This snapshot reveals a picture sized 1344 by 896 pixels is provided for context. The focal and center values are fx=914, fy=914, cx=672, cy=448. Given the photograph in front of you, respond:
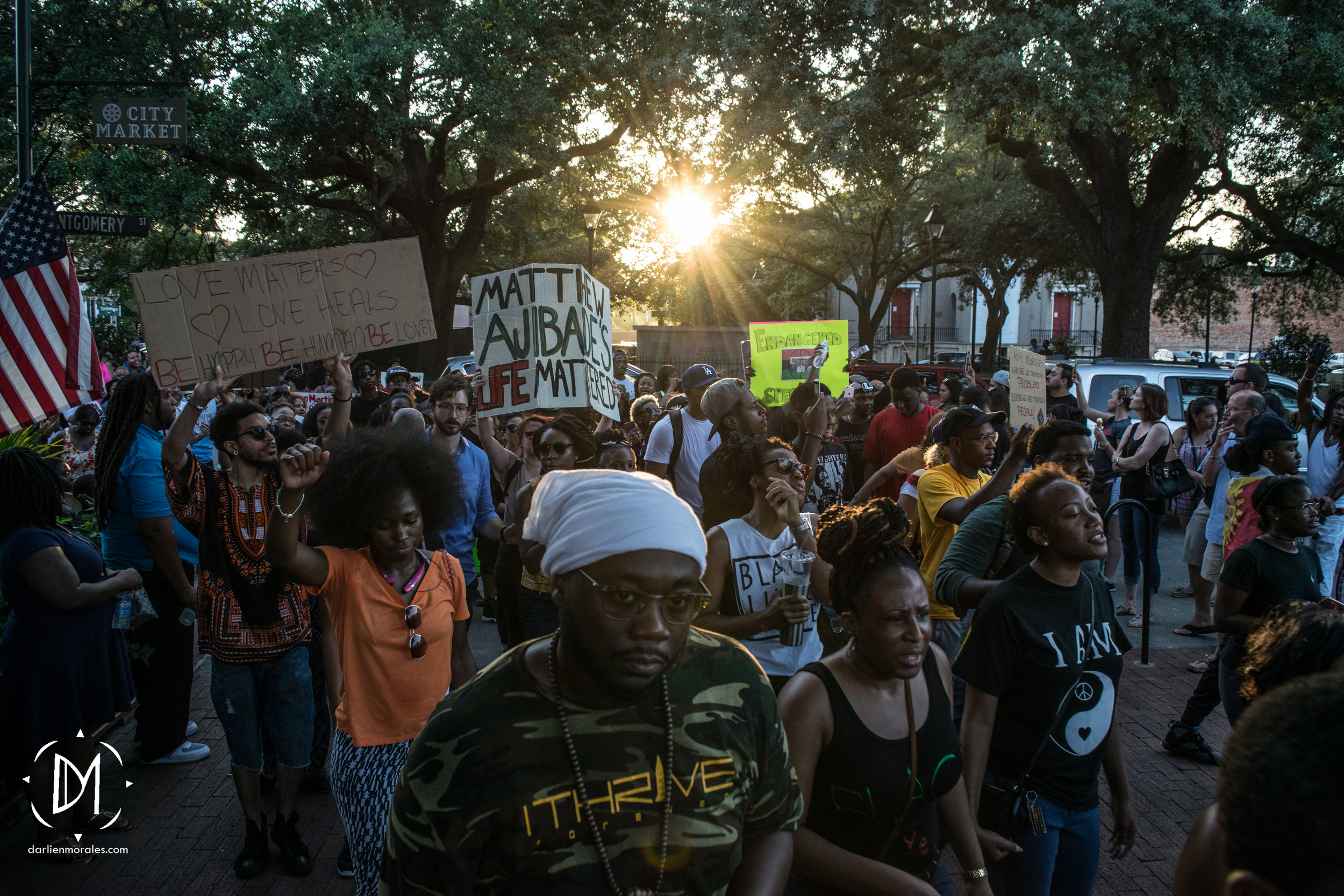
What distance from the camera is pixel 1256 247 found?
25.0m

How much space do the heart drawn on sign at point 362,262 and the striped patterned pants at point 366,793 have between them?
2.78 meters

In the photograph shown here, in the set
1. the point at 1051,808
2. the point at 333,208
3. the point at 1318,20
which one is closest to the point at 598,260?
the point at 333,208

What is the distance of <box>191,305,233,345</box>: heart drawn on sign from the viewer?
4812mm

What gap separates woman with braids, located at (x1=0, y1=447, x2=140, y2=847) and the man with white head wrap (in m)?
3.09

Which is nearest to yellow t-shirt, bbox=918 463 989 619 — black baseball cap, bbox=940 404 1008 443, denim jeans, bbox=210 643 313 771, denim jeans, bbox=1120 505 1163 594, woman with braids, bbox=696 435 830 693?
black baseball cap, bbox=940 404 1008 443

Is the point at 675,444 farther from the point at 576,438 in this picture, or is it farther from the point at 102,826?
the point at 102,826

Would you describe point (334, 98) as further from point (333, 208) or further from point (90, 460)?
point (90, 460)

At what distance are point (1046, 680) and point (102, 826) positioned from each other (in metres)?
4.19

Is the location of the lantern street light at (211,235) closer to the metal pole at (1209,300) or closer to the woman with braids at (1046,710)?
the woman with braids at (1046,710)

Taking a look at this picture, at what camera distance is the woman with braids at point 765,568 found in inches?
130

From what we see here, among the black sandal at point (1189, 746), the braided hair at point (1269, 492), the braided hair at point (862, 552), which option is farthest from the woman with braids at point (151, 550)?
the black sandal at point (1189, 746)

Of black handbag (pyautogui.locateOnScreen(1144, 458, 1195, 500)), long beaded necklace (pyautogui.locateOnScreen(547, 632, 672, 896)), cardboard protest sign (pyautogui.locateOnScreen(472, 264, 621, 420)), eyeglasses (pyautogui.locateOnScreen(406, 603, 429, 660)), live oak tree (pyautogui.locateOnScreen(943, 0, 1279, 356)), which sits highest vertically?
live oak tree (pyautogui.locateOnScreen(943, 0, 1279, 356))

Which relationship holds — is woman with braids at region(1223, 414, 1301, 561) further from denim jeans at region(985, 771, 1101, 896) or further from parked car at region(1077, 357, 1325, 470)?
parked car at region(1077, 357, 1325, 470)

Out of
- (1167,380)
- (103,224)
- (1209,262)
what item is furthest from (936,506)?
(1209,262)
